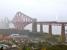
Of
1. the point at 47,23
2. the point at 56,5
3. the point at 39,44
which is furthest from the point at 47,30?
the point at 56,5

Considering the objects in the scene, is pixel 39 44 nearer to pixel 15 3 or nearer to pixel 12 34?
pixel 12 34

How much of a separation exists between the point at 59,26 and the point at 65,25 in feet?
0.22

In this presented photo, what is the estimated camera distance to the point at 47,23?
5.52ft

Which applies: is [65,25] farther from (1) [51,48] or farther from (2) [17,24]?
(2) [17,24]

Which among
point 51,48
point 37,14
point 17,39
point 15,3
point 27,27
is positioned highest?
point 15,3

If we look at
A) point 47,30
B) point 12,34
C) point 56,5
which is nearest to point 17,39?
point 12,34

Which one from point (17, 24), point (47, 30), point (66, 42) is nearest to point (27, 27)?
point (17, 24)

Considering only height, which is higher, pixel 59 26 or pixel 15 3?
pixel 15 3

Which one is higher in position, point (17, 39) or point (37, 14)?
point (37, 14)

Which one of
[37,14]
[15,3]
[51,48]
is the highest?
[15,3]

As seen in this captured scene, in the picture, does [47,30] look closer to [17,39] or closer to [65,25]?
[65,25]

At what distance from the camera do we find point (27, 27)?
1686 mm

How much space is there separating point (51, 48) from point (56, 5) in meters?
0.48

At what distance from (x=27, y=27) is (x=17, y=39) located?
178 mm
